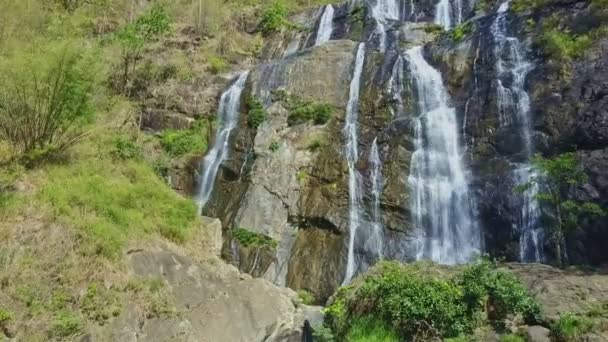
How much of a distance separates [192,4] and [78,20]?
664cm

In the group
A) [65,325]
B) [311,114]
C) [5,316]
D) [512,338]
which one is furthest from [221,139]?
Answer: [512,338]

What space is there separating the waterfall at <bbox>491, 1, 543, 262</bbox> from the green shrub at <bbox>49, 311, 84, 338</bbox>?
35.1 feet

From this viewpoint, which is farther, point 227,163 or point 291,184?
point 227,163

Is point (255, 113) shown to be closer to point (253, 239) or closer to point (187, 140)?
point (187, 140)

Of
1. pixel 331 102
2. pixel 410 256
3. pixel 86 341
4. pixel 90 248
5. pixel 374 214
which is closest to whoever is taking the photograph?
pixel 86 341

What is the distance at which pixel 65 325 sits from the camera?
9.27 m

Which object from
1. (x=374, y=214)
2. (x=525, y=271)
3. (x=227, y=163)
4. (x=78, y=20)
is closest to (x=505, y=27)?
(x=374, y=214)

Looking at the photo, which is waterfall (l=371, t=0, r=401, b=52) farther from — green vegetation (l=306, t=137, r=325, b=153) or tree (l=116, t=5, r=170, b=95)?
tree (l=116, t=5, r=170, b=95)

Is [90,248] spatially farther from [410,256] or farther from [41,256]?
[410,256]

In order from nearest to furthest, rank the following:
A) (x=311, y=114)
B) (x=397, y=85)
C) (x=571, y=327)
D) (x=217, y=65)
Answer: (x=571, y=327) < (x=397, y=85) < (x=311, y=114) < (x=217, y=65)

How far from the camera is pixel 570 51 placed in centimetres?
1731

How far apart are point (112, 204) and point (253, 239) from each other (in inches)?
188

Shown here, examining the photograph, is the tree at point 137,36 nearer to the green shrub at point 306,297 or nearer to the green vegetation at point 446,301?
the green shrub at point 306,297

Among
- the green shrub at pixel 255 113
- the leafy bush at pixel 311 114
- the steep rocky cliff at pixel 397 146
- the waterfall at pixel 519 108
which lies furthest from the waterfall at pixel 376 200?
the green shrub at pixel 255 113
